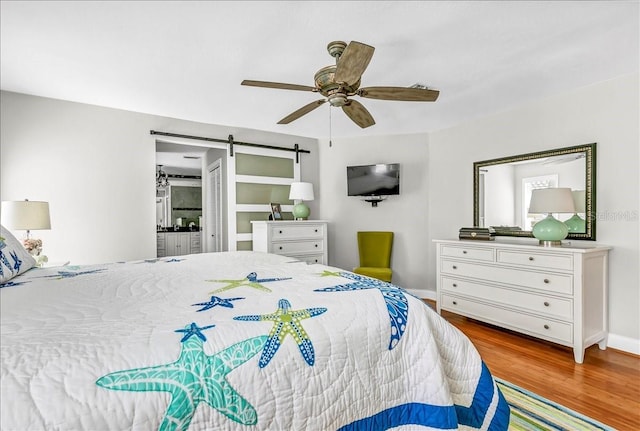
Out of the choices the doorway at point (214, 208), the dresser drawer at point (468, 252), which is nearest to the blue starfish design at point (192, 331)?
the dresser drawer at point (468, 252)

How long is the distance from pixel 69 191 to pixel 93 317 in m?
→ 3.12

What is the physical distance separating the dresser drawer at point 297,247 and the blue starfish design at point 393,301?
2.62m

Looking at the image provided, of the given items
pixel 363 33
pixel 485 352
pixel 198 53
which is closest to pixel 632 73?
pixel 363 33

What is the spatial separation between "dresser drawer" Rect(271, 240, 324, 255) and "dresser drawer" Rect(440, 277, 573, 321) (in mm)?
1564

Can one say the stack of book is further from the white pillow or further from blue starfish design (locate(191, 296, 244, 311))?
the white pillow

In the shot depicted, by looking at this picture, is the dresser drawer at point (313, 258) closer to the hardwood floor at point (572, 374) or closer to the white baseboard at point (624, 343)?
the hardwood floor at point (572, 374)

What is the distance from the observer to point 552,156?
3195 millimetres

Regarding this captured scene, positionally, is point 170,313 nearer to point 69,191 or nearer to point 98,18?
point 98,18

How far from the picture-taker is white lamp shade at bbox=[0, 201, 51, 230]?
2576 mm

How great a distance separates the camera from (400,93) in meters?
2.25

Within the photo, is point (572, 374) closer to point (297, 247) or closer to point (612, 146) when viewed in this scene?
point (612, 146)

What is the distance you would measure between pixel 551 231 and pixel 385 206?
2.13m

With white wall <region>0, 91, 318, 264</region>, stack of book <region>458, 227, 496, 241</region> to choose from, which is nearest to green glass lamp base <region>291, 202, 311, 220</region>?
white wall <region>0, 91, 318, 264</region>

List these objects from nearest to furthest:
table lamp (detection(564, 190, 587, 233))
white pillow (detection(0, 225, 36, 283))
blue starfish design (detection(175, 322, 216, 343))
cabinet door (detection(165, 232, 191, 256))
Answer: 1. blue starfish design (detection(175, 322, 216, 343))
2. white pillow (detection(0, 225, 36, 283))
3. table lamp (detection(564, 190, 587, 233))
4. cabinet door (detection(165, 232, 191, 256))
